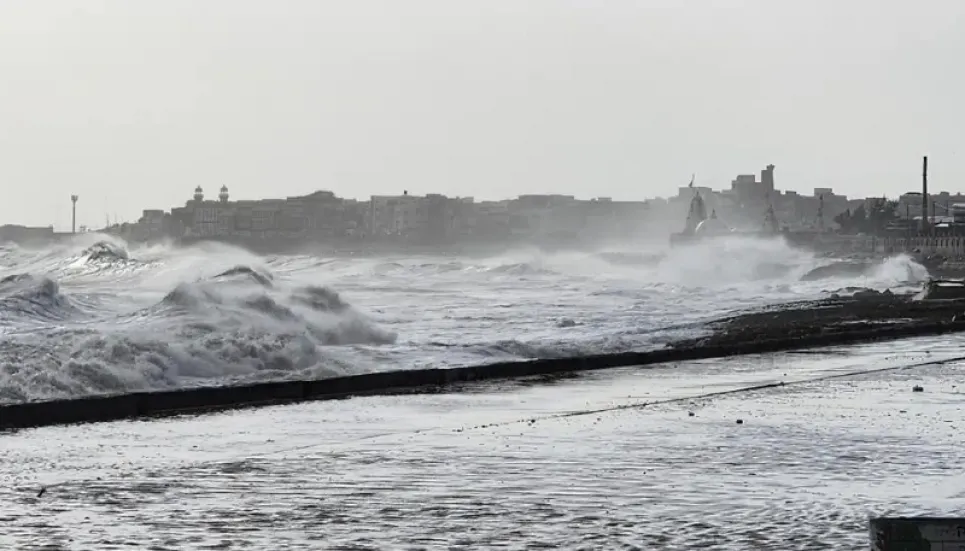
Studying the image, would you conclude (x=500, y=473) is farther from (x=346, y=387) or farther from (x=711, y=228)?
(x=711, y=228)

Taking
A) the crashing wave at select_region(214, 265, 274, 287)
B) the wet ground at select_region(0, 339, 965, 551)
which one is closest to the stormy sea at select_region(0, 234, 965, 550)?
the wet ground at select_region(0, 339, 965, 551)

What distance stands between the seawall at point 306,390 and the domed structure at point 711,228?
12418 cm

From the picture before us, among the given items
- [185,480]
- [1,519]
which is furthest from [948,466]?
[1,519]

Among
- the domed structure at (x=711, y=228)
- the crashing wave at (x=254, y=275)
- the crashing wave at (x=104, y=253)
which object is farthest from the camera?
the domed structure at (x=711, y=228)

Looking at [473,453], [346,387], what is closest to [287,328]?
[346,387]

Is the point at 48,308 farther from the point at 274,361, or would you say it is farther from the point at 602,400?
the point at 602,400

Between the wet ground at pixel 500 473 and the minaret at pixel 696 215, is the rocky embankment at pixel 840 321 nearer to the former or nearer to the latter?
the wet ground at pixel 500 473

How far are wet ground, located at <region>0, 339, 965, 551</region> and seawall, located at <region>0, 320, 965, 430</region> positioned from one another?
0.39 metres

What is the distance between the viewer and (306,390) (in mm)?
13492

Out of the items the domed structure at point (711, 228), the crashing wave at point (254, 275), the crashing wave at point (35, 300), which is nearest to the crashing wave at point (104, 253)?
the crashing wave at point (254, 275)

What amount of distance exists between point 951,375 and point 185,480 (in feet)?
32.2

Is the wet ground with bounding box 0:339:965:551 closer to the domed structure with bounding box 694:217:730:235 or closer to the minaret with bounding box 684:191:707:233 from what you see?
the domed structure with bounding box 694:217:730:235

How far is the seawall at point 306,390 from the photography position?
37.0 ft

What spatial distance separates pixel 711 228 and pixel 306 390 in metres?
134
